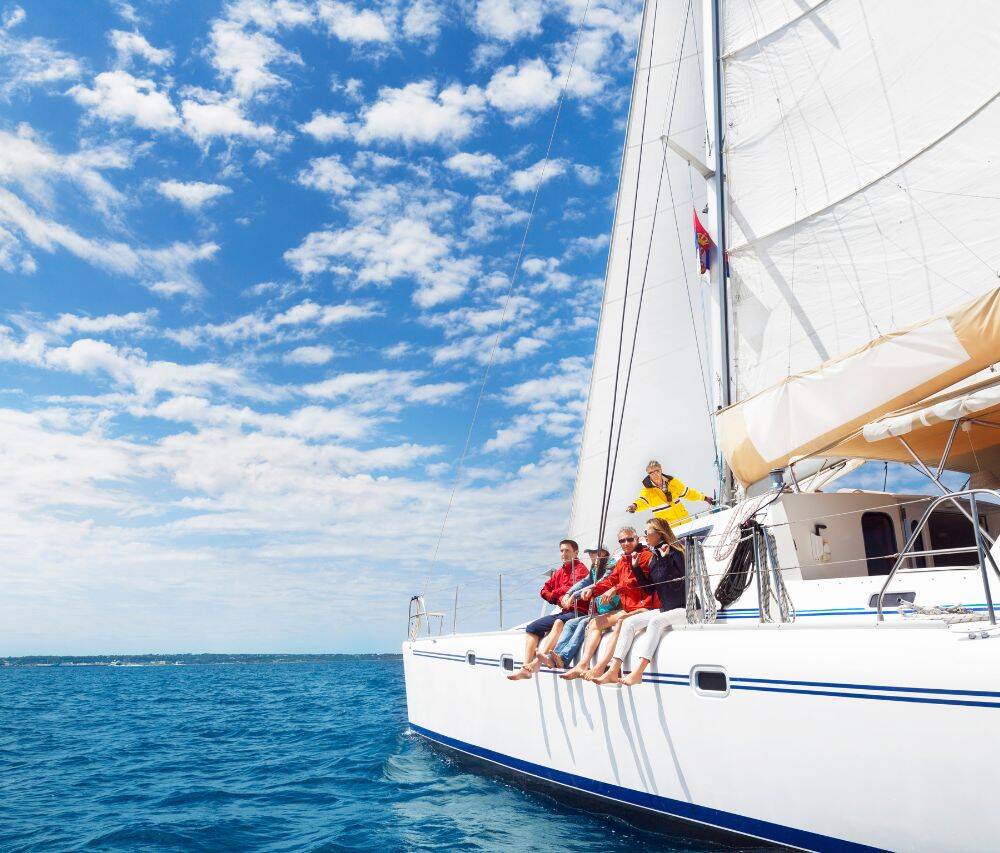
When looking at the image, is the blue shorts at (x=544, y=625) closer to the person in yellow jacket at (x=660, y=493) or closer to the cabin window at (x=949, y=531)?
the person in yellow jacket at (x=660, y=493)

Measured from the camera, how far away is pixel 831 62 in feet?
27.8

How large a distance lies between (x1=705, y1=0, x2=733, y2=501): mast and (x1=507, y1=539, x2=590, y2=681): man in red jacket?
194 cm

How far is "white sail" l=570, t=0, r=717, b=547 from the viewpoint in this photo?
9266 mm

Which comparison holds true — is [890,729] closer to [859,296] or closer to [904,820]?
[904,820]

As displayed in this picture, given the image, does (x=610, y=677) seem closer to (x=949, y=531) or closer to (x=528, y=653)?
(x=528, y=653)

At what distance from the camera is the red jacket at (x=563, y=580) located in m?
7.32

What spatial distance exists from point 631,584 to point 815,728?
2.11m

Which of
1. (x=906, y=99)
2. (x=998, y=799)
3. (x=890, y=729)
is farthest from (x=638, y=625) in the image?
(x=906, y=99)

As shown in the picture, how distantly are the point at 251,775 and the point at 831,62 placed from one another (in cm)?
1129

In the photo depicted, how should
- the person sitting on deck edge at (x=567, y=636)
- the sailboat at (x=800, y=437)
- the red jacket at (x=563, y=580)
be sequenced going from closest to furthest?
the sailboat at (x=800, y=437) < the person sitting on deck edge at (x=567, y=636) < the red jacket at (x=563, y=580)

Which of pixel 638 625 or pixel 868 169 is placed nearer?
pixel 638 625

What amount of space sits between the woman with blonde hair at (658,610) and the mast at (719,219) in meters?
2.10

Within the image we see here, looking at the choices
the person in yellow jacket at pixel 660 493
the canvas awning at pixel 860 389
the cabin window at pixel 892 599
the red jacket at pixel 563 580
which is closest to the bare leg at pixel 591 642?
the red jacket at pixel 563 580

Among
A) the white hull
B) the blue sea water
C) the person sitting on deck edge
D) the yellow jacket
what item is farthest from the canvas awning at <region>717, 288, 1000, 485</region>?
the blue sea water
